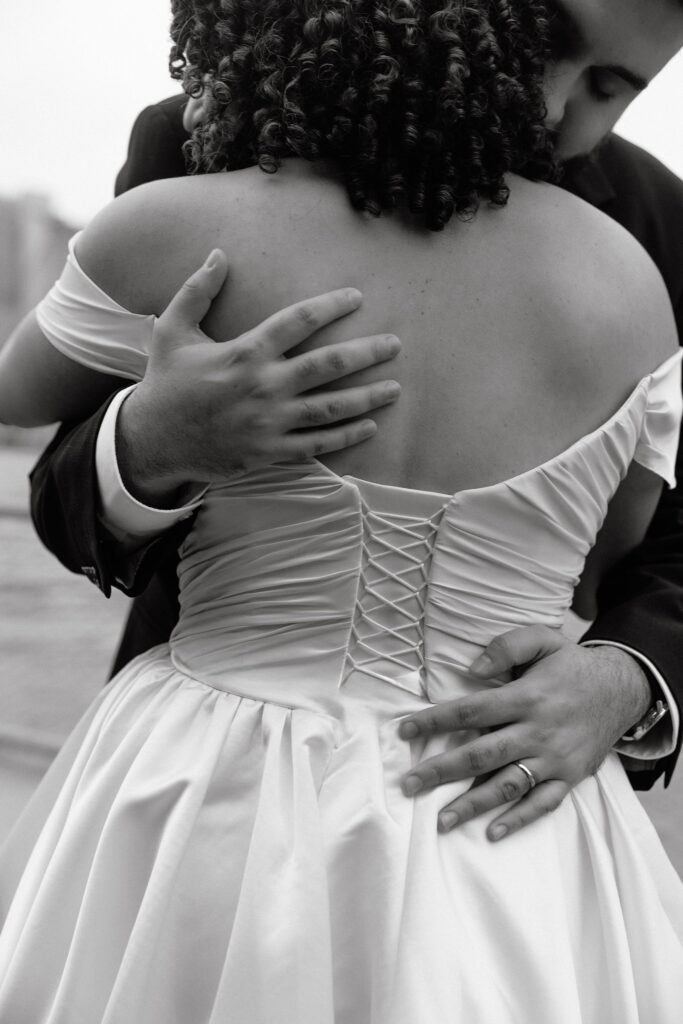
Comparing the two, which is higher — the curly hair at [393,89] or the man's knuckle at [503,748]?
the curly hair at [393,89]

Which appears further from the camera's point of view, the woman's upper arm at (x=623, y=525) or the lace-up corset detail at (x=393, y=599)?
the woman's upper arm at (x=623, y=525)

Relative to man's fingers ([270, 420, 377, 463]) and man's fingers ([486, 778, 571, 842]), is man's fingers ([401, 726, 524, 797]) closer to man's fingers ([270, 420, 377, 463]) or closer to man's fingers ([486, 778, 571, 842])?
man's fingers ([486, 778, 571, 842])

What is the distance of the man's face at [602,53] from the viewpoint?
0.96 metres

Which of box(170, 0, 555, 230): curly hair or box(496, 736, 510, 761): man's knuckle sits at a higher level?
box(170, 0, 555, 230): curly hair

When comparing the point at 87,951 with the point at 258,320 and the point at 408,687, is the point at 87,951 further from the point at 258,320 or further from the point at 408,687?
the point at 258,320

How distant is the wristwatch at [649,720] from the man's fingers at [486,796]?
9.5 inches

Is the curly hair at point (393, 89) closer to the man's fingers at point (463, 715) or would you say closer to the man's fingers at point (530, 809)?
the man's fingers at point (463, 715)

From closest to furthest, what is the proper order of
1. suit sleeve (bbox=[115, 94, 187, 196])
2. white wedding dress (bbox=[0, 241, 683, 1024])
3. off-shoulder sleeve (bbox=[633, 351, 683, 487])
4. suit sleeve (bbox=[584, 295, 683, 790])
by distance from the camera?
white wedding dress (bbox=[0, 241, 683, 1024]), off-shoulder sleeve (bbox=[633, 351, 683, 487]), suit sleeve (bbox=[584, 295, 683, 790]), suit sleeve (bbox=[115, 94, 187, 196])

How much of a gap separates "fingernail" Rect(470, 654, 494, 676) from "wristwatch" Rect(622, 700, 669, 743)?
0.90 feet

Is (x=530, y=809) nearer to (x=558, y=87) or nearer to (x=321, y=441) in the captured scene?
(x=321, y=441)

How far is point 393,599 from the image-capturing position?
996 mm

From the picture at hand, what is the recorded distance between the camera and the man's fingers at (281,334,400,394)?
90cm

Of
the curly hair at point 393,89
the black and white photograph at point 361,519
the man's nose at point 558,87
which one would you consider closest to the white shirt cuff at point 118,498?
the black and white photograph at point 361,519

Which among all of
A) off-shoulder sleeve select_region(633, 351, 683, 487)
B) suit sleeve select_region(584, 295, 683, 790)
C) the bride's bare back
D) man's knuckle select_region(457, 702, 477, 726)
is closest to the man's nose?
the bride's bare back
